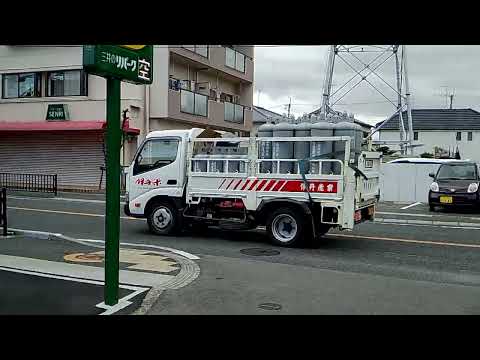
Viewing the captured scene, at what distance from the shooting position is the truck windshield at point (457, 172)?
17.0 meters

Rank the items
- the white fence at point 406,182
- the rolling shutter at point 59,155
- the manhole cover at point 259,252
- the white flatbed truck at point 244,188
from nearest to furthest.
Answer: the manhole cover at point 259,252
the white flatbed truck at point 244,188
the white fence at point 406,182
the rolling shutter at point 59,155

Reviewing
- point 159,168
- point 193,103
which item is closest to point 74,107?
point 193,103

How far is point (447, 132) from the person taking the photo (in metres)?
56.9

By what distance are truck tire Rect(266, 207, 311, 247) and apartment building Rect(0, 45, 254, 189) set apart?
13051 millimetres

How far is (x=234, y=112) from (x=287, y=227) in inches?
792

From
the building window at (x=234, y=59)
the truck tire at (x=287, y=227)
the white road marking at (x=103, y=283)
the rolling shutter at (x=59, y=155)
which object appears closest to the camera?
the white road marking at (x=103, y=283)

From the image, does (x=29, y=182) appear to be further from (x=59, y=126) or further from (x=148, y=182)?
(x=148, y=182)

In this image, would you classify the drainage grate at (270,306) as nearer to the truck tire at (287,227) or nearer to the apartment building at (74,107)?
the truck tire at (287,227)

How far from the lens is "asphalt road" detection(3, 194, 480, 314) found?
5.79 m

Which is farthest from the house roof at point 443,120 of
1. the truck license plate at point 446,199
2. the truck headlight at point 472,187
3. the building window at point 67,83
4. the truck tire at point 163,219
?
the truck tire at point 163,219

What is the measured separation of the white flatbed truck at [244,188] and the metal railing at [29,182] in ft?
41.2
